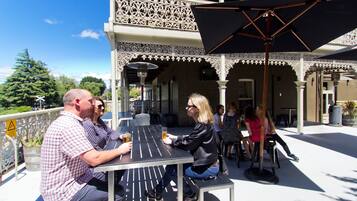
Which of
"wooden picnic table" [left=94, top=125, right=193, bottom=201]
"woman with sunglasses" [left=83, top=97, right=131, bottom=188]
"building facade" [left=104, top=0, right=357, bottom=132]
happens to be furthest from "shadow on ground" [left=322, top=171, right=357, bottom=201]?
"building facade" [left=104, top=0, right=357, bottom=132]

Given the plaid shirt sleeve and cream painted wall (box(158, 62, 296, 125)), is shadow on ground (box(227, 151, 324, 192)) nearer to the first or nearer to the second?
the plaid shirt sleeve

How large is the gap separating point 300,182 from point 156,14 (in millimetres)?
5462

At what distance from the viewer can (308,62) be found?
9.01m

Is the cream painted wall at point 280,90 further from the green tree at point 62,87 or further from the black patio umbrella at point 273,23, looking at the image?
the green tree at point 62,87

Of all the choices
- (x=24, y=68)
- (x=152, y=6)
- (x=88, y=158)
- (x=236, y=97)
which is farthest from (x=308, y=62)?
(x=24, y=68)

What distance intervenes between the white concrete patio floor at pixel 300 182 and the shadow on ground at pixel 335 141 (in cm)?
10

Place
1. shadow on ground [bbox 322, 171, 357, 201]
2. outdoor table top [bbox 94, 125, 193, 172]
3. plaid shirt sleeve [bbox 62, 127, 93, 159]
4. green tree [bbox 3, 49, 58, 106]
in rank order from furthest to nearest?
green tree [bbox 3, 49, 58, 106], shadow on ground [bbox 322, 171, 357, 201], outdoor table top [bbox 94, 125, 193, 172], plaid shirt sleeve [bbox 62, 127, 93, 159]

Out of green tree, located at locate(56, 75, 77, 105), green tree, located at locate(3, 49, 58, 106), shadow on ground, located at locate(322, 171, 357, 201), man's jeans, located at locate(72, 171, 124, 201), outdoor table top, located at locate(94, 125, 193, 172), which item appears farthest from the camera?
green tree, located at locate(56, 75, 77, 105)

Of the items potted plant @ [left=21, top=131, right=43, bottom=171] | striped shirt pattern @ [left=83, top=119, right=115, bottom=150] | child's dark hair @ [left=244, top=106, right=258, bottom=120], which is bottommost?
potted plant @ [left=21, top=131, right=43, bottom=171]

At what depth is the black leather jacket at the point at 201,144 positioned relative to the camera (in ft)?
9.54

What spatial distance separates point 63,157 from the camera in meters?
2.10

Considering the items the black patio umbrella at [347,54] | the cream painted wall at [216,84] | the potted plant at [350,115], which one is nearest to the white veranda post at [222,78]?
the black patio umbrella at [347,54]

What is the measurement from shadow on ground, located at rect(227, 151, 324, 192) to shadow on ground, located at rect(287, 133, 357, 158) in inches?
83.1

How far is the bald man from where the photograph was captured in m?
2.04
